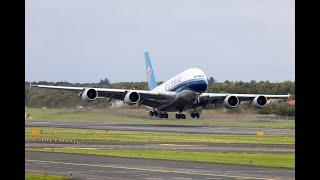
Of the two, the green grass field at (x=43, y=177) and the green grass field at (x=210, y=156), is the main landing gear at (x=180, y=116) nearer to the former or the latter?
the green grass field at (x=210, y=156)

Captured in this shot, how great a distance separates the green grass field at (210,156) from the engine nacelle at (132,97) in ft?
121

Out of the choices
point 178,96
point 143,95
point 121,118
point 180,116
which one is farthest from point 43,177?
point 180,116

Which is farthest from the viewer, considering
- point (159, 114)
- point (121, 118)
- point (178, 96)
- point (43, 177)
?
point (159, 114)

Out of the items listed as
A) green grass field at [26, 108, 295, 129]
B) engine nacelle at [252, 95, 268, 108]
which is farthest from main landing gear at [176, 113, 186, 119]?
engine nacelle at [252, 95, 268, 108]

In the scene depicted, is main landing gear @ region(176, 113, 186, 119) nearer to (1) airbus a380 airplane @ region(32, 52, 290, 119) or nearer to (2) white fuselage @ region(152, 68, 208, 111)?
(1) airbus a380 airplane @ region(32, 52, 290, 119)

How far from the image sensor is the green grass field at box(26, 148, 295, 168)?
3334 centimetres

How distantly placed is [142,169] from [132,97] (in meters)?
51.0

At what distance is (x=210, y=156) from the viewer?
37156 mm

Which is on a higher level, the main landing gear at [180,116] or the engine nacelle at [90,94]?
the engine nacelle at [90,94]

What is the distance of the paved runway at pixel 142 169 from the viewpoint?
26.0 meters

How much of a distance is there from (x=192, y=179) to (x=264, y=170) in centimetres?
562

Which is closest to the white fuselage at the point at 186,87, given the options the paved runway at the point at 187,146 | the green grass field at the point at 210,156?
the paved runway at the point at 187,146

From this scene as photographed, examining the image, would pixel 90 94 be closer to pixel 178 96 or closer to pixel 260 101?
pixel 178 96
